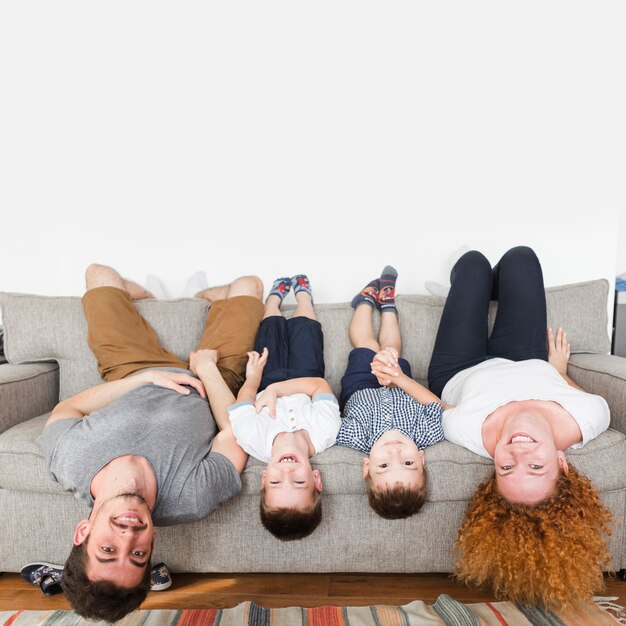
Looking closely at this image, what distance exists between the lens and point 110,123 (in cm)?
295

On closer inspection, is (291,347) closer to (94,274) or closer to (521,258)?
(94,274)

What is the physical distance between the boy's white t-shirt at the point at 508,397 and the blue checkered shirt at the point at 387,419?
2.4 inches

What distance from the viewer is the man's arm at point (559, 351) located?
2205mm

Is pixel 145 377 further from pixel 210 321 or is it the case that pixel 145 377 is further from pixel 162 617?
pixel 162 617

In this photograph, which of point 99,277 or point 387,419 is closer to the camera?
point 387,419

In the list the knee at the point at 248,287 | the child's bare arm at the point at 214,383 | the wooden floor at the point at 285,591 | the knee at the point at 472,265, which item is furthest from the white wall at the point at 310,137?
the wooden floor at the point at 285,591

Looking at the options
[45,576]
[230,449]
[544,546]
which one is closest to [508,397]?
[544,546]

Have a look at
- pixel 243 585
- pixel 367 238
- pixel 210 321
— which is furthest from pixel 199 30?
pixel 243 585

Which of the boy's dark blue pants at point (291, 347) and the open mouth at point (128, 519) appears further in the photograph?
the boy's dark blue pants at point (291, 347)

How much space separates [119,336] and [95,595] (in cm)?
113

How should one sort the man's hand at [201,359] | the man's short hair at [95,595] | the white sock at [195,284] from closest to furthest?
the man's short hair at [95,595] → the man's hand at [201,359] → the white sock at [195,284]

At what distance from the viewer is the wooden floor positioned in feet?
5.30

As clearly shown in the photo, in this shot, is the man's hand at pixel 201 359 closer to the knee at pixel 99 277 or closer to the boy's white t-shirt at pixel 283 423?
the boy's white t-shirt at pixel 283 423

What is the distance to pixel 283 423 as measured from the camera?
1.83m
